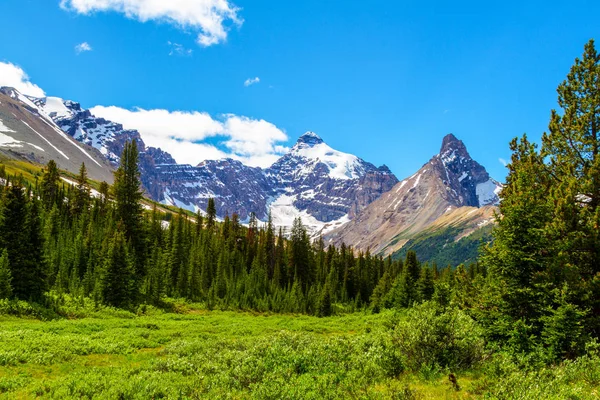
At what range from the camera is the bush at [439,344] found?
50.3 ft

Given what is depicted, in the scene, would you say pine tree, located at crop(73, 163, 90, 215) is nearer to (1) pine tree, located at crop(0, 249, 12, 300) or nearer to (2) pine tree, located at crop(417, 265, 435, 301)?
(1) pine tree, located at crop(0, 249, 12, 300)

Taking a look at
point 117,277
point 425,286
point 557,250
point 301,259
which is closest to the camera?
point 557,250

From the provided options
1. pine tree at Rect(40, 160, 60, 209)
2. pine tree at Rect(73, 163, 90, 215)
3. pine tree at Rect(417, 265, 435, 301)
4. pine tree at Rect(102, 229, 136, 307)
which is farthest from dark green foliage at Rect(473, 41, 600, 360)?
pine tree at Rect(40, 160, 60, 209)

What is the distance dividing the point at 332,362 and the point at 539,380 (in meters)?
7.70

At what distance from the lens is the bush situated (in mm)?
15320

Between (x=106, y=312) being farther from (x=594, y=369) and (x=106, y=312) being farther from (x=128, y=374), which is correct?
(x=594, y=369)

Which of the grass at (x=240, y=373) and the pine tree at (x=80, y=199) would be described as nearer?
the grass at (x=240, y=373)

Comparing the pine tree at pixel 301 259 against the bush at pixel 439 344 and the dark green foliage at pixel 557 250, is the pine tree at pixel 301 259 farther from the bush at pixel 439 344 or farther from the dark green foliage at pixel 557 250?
the bush at pixel 439 344

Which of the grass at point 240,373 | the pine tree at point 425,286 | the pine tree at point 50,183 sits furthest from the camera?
the pine tree at point 50,183

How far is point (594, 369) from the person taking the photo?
41.4 ft

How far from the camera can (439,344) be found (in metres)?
15.4

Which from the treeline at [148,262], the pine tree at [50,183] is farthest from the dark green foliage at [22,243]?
the pine tree at [50,183]

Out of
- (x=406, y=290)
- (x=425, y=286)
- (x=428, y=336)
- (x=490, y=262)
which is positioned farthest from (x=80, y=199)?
(x=428, y=336)

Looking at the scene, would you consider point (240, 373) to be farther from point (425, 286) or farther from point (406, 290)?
point (406, 290)
